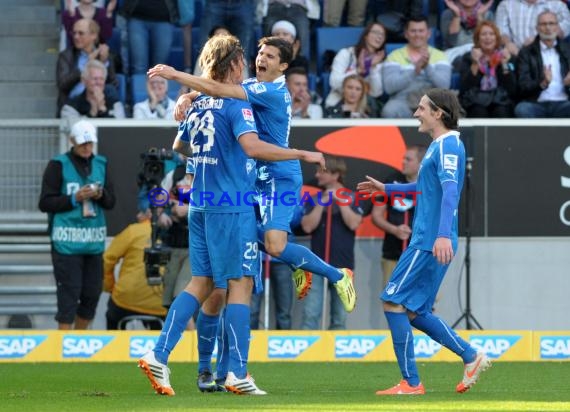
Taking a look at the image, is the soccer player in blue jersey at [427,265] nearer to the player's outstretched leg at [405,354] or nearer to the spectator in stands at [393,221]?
the player's outstretched leg at [405,354]

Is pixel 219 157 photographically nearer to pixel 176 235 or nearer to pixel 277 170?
pixel 277 170

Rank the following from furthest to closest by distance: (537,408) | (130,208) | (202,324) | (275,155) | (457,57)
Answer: (457,57), (130,208), (202,324), (275,155), (537,408)

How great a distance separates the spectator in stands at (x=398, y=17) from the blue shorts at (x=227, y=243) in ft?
28.6

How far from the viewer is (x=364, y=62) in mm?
16250

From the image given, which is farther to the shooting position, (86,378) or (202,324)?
(86,378)

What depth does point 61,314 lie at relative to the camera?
13.7 m

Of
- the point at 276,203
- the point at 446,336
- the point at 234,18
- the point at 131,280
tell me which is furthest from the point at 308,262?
the point at 234,18

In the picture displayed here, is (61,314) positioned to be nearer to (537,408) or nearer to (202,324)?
(202,324)

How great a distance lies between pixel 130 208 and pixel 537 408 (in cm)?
829

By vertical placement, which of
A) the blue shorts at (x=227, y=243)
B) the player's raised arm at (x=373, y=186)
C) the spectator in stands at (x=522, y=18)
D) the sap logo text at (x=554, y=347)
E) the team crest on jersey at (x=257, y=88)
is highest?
the spectator in stands at (x=522, y=18)

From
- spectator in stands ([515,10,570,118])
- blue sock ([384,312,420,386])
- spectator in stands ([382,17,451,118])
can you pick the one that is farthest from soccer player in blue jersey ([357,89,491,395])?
spectator in stands ([515,10,570,118])

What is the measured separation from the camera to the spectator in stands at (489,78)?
622 inches

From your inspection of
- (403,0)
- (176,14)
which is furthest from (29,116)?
(403,0)

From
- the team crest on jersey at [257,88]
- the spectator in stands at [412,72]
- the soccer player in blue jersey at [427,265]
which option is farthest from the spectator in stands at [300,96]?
the soccer player in blue jersey at [427,265]
